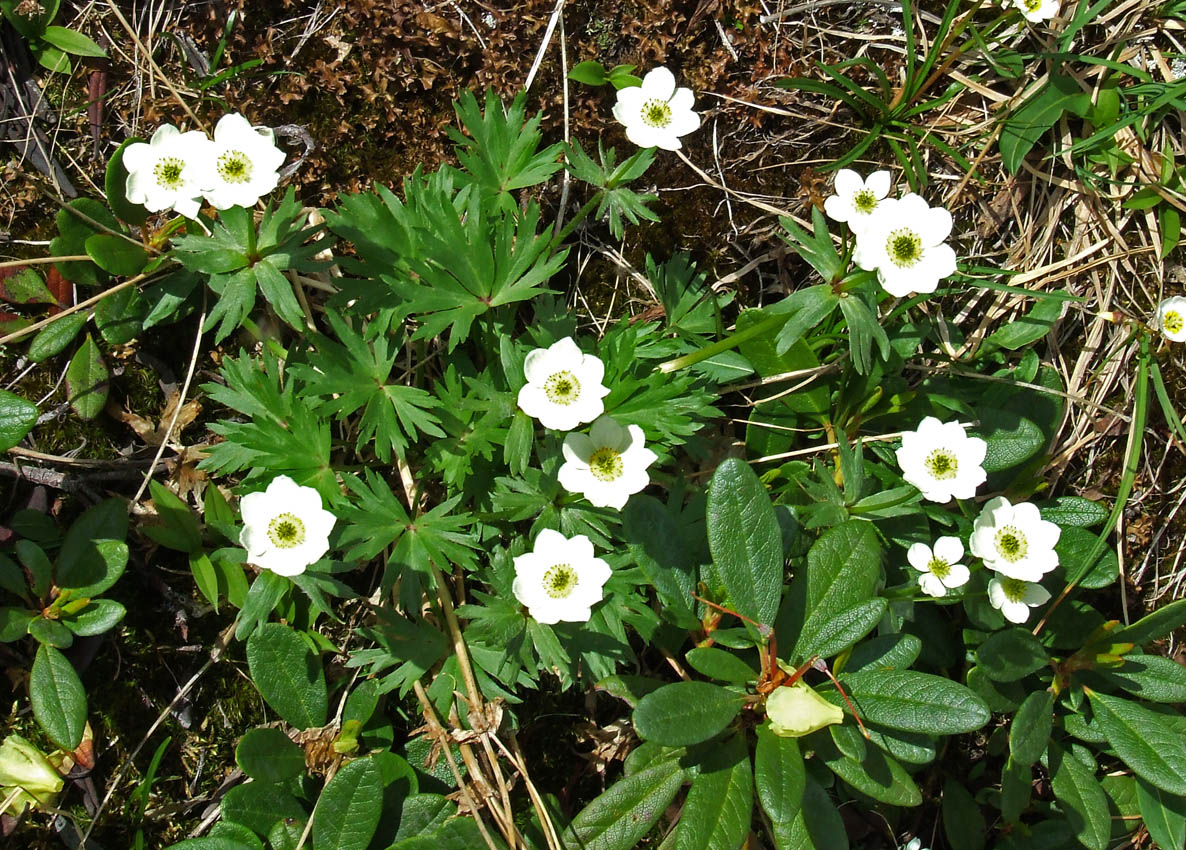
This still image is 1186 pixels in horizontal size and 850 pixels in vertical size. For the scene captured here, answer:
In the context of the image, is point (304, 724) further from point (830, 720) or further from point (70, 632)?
point (830, 720)

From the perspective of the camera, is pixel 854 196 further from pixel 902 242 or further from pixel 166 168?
pixel 166 168

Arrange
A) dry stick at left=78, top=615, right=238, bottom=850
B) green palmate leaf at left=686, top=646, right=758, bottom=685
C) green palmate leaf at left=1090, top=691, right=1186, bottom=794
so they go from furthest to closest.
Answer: green palmate leaf at left=1090, top=691, right=1186, bottom=794, dry stick at left=78, top=615, right=238, bottom=850, green palmate leaf at left=686, top=646, right=758, bottom=685

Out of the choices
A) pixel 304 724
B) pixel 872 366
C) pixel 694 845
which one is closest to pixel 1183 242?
pixel 872 366

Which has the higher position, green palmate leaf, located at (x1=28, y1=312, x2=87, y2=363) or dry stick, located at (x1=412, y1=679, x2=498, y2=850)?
green palmate leaf, located at (x1=28, y1=312, x2=87, y2=363)

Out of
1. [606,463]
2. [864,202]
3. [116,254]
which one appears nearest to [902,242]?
[864,202]

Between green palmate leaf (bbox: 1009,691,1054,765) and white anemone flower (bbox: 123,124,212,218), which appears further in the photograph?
green palmate leaf (bbox: 1009,691,1054,765)

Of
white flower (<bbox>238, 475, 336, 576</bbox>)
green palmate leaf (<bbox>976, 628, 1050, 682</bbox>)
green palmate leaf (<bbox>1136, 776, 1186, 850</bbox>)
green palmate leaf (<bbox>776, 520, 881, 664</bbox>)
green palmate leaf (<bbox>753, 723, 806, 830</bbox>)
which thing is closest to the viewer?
white flower (<bbox>238, 475, 336, 576</bbox>)

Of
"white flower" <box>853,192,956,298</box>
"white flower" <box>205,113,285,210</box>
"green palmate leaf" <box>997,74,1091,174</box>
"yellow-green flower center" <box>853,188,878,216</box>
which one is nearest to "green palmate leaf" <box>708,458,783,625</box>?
"white flower" <box>853,192,956,298</box>

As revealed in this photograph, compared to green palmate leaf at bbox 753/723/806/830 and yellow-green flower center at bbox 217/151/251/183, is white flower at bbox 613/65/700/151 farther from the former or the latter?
green palmate leaf at bbox 753/723/806/830
